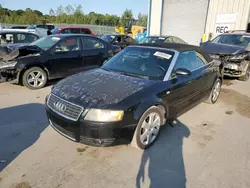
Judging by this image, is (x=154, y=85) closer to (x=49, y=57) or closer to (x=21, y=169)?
(x=21, y=169)

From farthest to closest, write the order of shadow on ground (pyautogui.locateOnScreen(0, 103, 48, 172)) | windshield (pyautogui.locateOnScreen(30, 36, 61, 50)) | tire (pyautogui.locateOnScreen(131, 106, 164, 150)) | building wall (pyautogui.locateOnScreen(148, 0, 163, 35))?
building wall (pyautogui.locateOnScreen(148, 0, 163, 35)) → windshield (pyautogui.locateOnScreen(30, 36, 61, 50)) → shadow on ground (pyautogui.locateOnScreen(0, 103, 48, 172)) → tire (pyautogui.locateOnScreen(131, 106, 164, 150))

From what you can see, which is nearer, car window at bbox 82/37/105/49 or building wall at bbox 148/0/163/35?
car window at bbox 82/37/105/49

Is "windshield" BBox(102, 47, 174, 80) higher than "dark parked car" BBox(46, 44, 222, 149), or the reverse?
"windshield" BBox(102, 47, 174, 80)

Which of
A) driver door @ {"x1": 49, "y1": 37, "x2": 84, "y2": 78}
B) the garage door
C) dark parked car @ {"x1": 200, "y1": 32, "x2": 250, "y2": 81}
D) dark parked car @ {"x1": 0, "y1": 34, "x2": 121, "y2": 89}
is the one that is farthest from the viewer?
the garage door

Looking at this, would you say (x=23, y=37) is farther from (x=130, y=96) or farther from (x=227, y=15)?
(x=227, y=15)

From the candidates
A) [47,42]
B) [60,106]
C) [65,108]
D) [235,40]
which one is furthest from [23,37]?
[235,40]

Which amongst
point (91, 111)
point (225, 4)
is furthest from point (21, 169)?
point (225, 4)

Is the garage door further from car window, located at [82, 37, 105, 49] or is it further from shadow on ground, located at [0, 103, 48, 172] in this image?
shadow on ground, located at [0, 103, 48, 172]

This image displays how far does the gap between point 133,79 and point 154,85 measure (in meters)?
0.35

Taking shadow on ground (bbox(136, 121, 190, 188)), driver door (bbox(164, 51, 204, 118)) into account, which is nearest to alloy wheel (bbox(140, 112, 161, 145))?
shadow on ground (bbox(136, 121, 190, 188))

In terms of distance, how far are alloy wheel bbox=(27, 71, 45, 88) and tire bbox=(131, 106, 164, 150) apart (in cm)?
404

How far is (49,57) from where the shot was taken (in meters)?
5.71

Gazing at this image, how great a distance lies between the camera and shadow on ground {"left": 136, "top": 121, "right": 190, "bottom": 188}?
2.36 m

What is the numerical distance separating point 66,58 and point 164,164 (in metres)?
4.54
